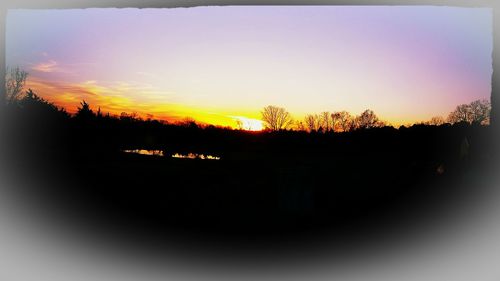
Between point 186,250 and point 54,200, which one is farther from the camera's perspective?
point 54,200

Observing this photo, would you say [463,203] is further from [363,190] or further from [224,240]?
[224,240]

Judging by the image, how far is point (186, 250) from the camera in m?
7.35

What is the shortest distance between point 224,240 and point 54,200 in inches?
151

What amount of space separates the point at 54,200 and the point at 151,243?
2.79m

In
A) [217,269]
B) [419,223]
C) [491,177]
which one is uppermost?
[491,177]

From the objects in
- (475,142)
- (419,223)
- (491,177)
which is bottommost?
(419,223)

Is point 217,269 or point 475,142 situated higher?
point 475,142

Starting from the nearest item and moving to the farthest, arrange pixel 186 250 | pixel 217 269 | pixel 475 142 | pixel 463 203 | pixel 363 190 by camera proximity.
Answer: pixel 217 269
pixel 186 250
pixel 463 203
pixel 475 142
pixel 363 190

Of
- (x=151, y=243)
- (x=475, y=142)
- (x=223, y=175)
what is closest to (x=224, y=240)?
(x=151, y=243)

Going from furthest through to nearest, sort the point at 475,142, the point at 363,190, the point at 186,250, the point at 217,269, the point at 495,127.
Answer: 1. the point at 363,190
2. the point at 475,142
3. the point at 495,127
4. the point at 186,250
5. the point at 217,269

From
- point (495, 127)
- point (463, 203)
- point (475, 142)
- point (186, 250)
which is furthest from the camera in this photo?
point (475, 142)

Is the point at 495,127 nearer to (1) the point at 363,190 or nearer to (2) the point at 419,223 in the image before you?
(2) the point at 419,223

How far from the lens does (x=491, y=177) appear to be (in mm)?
9711

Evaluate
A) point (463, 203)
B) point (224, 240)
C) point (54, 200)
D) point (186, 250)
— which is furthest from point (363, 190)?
point (54, 200)
